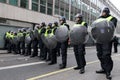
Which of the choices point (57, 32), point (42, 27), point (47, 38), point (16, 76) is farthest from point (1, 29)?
point (16, 76)

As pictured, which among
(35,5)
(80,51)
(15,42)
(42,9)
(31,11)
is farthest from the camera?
(42,9)

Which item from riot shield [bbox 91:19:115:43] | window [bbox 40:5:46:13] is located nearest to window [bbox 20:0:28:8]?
window [bbox 40:5:46:13]

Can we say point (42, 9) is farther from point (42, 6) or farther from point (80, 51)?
point (80, 51)

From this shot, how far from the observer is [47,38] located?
1378cm

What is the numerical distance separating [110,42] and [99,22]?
681 millimetres

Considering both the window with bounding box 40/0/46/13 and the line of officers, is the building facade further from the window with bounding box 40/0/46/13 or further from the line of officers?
the line of officers

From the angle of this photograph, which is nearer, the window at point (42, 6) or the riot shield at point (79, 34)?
the riot shield at point (79, 34)

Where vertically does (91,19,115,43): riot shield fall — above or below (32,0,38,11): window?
below

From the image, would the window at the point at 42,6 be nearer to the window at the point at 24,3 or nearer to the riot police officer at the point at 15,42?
the window at the point at 24,3

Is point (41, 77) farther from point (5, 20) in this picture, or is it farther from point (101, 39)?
point (5, 20)

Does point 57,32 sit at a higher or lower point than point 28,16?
lower

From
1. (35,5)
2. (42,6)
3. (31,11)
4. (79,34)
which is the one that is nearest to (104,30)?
(79,34)

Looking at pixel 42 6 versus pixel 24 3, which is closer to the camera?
pixel 24 3

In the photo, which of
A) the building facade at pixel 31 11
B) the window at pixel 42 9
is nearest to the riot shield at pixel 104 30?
the building facade at pixel 31 11
